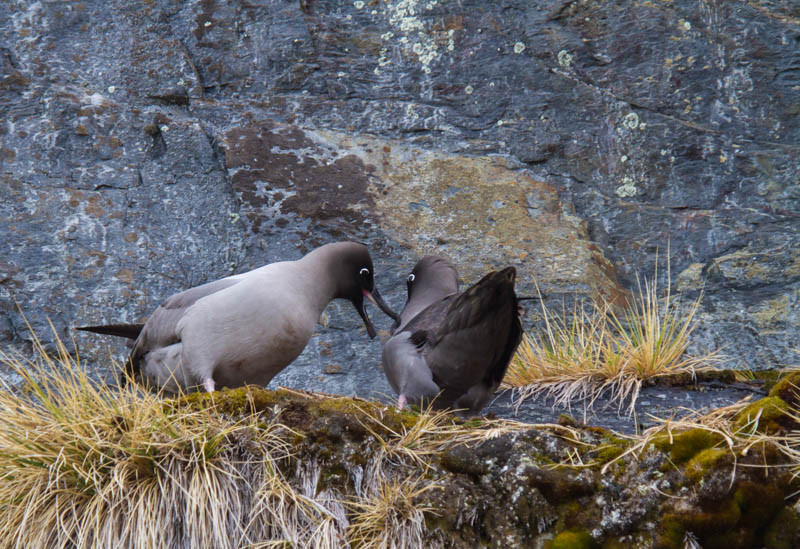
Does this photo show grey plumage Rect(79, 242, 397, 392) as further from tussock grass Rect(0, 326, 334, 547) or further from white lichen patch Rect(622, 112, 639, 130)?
white lichen patch Rect(622, 112, 639, 130)

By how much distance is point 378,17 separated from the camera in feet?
21.9

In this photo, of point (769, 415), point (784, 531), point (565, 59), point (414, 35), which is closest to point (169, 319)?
point (769, 415)

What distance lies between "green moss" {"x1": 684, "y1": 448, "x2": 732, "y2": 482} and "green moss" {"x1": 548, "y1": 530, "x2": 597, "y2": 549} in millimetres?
390

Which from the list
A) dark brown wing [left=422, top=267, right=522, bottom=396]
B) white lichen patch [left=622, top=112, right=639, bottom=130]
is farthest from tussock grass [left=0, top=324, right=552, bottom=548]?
white lichen patch [left=622, top=112, right=639, bottom=130]

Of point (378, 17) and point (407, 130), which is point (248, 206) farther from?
point (378, 17)

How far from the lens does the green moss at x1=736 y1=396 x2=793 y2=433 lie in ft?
9.02

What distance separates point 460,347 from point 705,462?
5.35ft

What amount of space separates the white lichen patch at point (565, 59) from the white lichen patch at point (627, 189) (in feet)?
3.47

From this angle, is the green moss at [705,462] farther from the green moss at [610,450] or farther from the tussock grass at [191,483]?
the tussock grass at [191,483]

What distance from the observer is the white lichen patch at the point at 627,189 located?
6.34 m

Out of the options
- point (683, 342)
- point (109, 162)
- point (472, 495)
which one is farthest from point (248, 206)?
point (472, 495)

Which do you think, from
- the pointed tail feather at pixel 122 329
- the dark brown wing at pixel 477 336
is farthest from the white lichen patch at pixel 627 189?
the pointed tail feather at pixel 122 329

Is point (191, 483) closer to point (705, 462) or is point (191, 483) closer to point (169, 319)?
point (169, 319)

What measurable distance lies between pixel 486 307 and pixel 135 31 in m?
4.20
